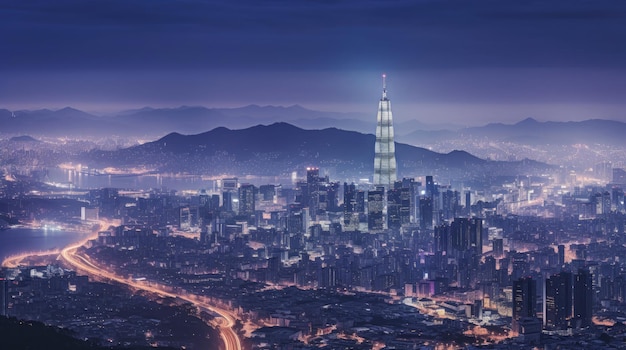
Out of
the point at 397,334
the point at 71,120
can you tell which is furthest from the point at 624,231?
the point at 71,120

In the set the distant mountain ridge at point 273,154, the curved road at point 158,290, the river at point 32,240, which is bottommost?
the curved road at point 158,290

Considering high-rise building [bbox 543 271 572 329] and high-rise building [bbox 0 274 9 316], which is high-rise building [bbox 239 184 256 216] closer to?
high-rise building [bbox 0 274 9 316]

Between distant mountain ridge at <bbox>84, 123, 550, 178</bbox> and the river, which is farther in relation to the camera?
distant mountain ridge at <bbox>84, 123, 550, 178</bbox>

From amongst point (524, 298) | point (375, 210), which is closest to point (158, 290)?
point (524, 298)

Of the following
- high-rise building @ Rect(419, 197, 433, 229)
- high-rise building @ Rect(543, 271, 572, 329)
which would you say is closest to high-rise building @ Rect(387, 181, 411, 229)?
high-rise building @ Rect(419, 197, 433, 229)

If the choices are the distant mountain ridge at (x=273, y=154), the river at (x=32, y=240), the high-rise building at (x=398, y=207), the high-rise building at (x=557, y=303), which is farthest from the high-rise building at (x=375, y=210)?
the high-rise building at (x=557, y=303)

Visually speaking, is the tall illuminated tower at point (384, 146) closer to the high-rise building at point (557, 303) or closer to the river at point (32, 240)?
the river at point (32, 240)
